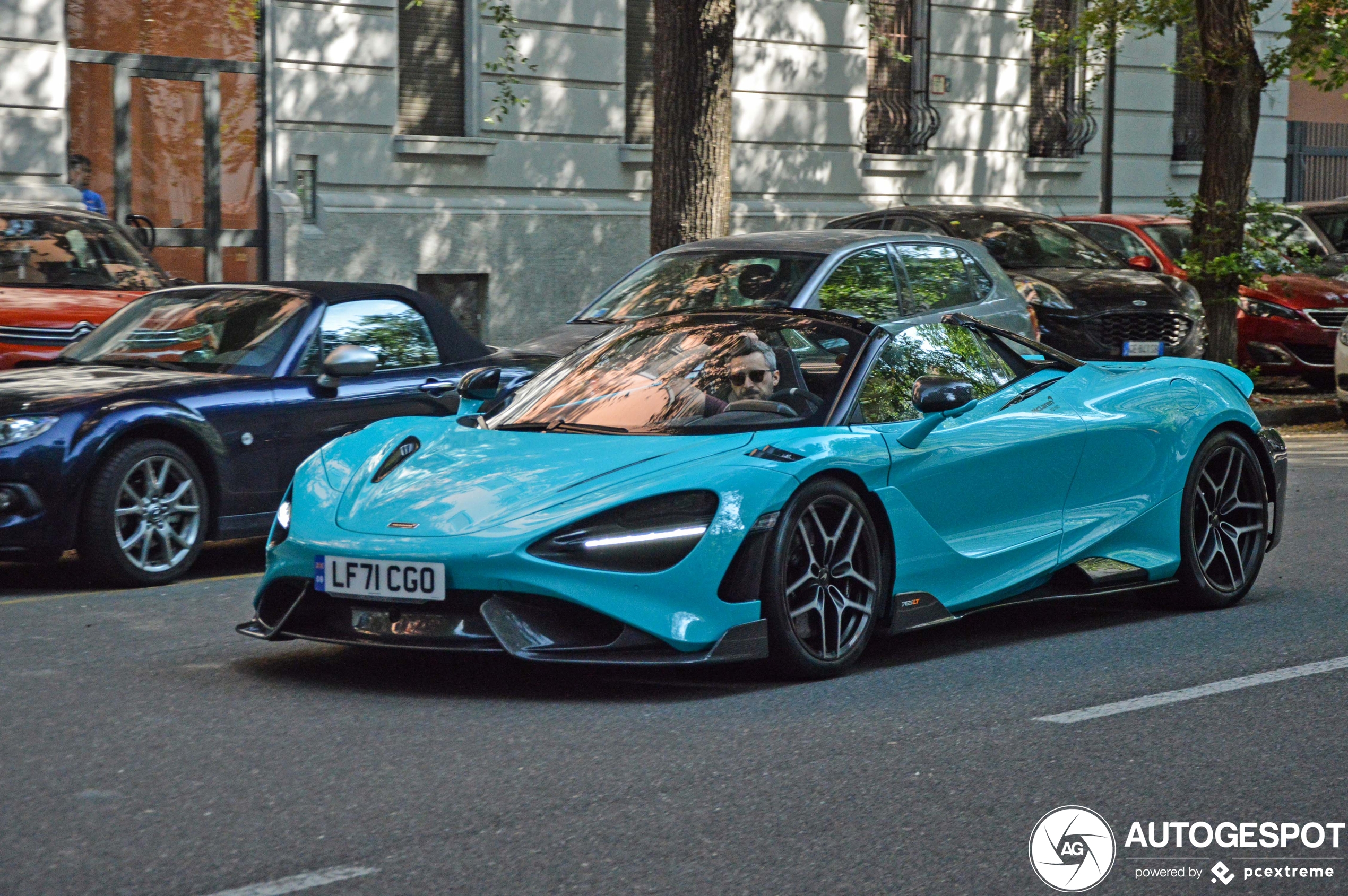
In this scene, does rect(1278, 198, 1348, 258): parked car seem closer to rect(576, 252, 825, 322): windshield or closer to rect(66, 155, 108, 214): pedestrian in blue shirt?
rect(576, 252, 825, 322): windshield

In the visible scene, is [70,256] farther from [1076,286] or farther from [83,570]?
[1076,286]

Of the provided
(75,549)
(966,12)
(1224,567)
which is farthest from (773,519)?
(966,12)

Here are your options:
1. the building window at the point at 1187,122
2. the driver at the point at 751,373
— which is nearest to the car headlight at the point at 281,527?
the driver at the point at 751,373

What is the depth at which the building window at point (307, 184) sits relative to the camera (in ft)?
59.5

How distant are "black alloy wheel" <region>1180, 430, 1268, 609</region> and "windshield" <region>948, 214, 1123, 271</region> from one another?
352 inches

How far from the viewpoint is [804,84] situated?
22.5m

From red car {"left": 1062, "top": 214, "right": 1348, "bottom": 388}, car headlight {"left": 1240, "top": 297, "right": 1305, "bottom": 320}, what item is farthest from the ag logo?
car headlight {"left": 1240, "top": 297, "right": 1305, "bottom": 320}

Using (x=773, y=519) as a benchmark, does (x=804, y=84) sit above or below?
above

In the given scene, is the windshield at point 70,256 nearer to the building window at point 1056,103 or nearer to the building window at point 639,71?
the building window at point 639,71

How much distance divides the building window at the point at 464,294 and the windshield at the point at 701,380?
41.6 feet

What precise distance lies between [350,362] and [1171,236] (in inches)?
497

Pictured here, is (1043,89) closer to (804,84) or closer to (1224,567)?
(804,84)

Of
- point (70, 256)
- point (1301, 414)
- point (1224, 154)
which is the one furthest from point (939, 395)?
point (1224, 154)

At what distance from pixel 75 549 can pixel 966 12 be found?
18.5m
